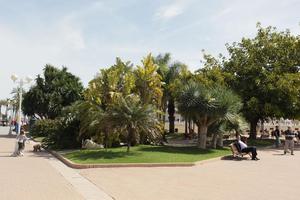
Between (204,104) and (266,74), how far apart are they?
11997 millimetres

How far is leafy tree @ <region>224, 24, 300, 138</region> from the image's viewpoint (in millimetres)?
31781

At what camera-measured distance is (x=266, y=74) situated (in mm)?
33406

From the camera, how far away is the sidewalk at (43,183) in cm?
1005

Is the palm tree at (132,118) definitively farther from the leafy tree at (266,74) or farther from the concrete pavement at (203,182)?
the leafy tree at (266,74)

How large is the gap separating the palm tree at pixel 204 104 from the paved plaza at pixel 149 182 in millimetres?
5637

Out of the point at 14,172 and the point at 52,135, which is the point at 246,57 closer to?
the point at 52,135

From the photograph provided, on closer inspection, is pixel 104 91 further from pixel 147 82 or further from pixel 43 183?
pixel 43 183

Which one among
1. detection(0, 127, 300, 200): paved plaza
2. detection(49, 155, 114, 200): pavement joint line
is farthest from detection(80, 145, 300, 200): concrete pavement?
detection(49, 155, 114, 200): pavement joint line

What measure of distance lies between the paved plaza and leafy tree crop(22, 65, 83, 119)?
26504 mm

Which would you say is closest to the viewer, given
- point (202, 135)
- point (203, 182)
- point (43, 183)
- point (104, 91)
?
point (43, 183)

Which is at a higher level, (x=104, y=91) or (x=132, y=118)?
(x=104, y=91)

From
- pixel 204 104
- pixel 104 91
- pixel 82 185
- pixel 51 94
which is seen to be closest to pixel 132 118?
pixel 204 104

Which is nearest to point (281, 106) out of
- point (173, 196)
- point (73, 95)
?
point (73, 95)

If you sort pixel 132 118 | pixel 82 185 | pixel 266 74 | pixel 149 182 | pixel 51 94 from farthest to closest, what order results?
pixel 51 94, pixel 266 74, pixel 132 118, pixel 149 182, pixel 82 185
